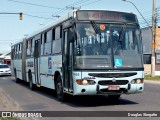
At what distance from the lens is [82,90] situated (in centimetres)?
1183

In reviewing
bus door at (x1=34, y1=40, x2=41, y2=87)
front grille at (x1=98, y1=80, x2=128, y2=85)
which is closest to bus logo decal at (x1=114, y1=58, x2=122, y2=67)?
front grille at (x1=98, y1=80, x2=128, y2=85)

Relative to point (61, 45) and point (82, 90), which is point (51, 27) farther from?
point (82, 90)

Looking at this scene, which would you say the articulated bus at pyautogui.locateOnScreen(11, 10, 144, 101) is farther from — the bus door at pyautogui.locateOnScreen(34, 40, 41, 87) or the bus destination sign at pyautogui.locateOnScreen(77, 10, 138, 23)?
the bus door at pyautogui.locateOnScreen(34, 40, 41, 87)

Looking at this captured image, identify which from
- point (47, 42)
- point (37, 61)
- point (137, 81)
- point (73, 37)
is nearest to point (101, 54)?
point (73, 37)

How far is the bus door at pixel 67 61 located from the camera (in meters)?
12.5

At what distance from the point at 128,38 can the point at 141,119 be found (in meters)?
3.72

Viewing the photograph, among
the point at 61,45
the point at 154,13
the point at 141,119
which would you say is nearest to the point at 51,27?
the point at 61,45

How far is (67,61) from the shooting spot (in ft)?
42.0

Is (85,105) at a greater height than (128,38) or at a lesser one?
lesser

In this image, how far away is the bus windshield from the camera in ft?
39.0

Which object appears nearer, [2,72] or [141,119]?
[141,119]

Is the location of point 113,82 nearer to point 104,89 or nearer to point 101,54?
point 104,89

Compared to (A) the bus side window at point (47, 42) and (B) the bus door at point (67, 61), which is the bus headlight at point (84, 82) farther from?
(A) the bus side window at point (47, 42)

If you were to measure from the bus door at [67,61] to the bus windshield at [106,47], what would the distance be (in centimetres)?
52
